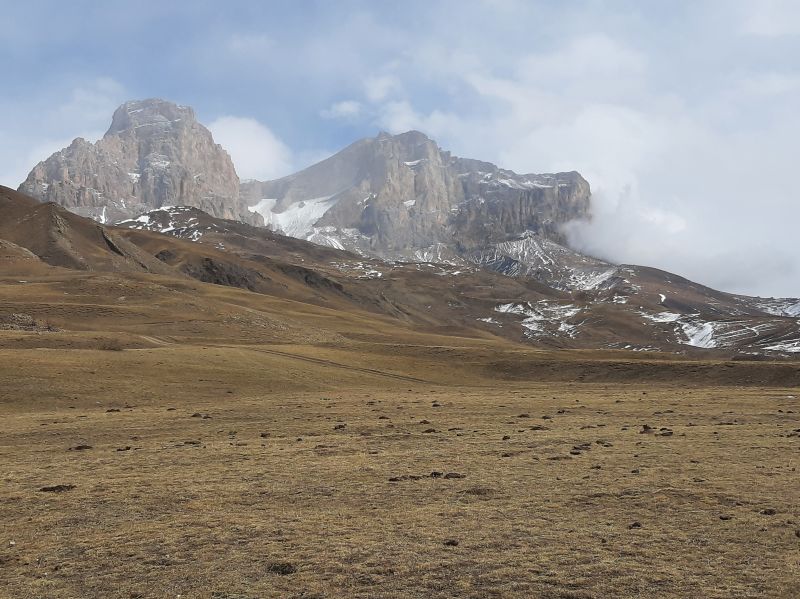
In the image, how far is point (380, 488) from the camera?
74.3ft

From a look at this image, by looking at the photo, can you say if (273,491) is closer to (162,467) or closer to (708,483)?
(162,467)

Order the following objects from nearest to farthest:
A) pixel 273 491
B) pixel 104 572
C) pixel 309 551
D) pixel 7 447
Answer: pixel 104 572, pixel 309 551, pixel 273 491, pixel 7 447

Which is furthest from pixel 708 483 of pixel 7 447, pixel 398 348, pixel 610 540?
pixel 398 348

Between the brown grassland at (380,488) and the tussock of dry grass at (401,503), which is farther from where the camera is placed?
the brown grassland at (380,488)

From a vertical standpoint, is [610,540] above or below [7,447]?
above

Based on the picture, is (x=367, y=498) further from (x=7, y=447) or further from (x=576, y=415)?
(x=576, y=415)

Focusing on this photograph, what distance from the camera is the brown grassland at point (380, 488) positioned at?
14.8m

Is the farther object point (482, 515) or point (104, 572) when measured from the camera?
point (482, 515)

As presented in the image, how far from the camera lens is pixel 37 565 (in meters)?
15.8

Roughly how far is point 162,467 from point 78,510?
6.05 m

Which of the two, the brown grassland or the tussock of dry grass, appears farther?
the brown grassland

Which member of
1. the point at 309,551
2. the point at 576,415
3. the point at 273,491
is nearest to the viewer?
the point at 309,551

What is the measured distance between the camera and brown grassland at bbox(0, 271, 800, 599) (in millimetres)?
14766

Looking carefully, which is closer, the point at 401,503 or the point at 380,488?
the point at 401,503
